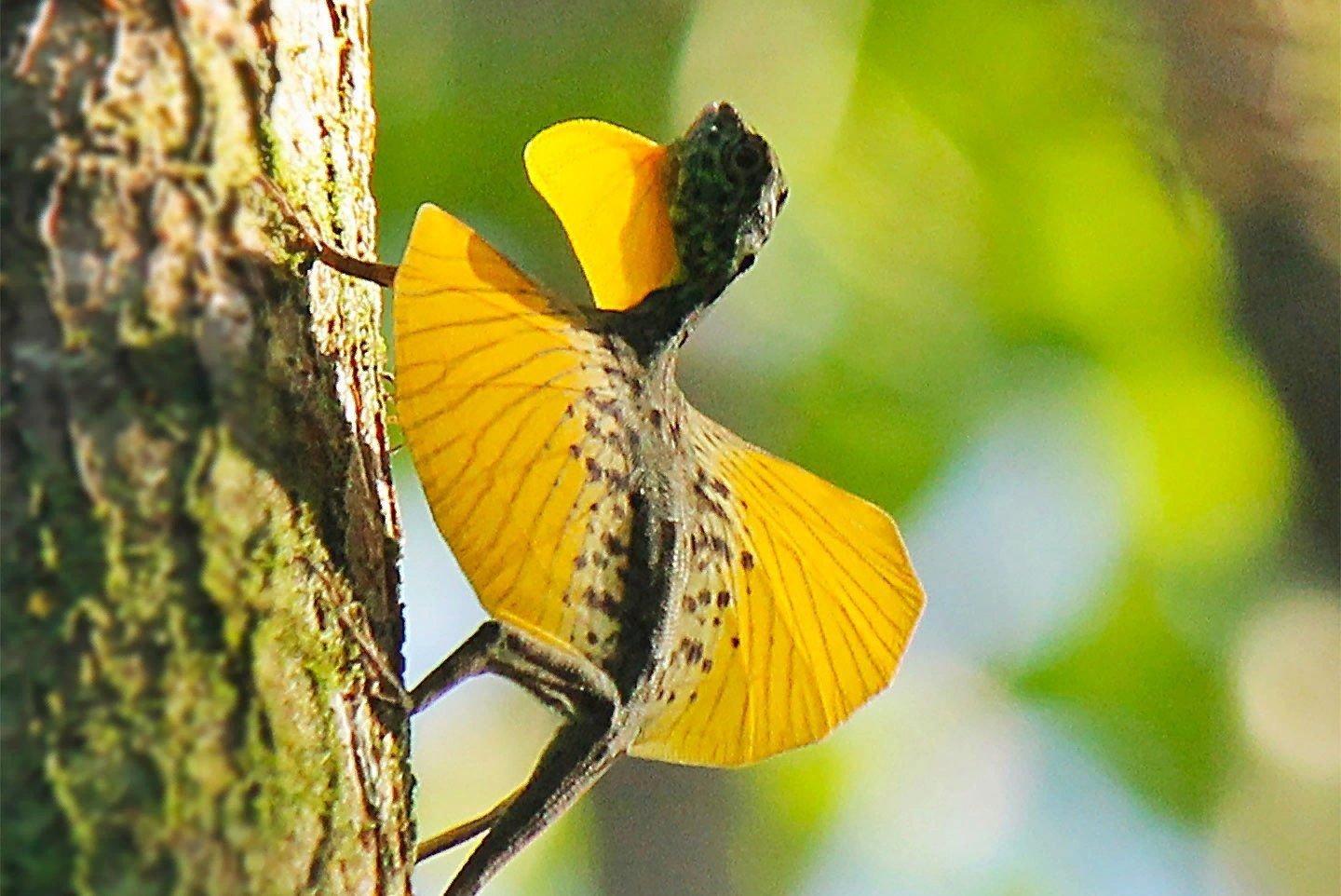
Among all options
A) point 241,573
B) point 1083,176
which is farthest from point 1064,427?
point 241,573

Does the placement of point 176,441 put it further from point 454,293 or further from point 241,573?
point 454,293

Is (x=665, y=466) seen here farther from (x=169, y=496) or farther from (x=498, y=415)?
(x=169, y=496)

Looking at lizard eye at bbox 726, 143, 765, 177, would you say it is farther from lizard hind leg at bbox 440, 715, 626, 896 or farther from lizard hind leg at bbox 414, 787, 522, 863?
lizard hind leg at bbox 414, 787, 522, 863

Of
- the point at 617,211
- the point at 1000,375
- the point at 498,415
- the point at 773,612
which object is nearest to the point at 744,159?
the point at 617,211

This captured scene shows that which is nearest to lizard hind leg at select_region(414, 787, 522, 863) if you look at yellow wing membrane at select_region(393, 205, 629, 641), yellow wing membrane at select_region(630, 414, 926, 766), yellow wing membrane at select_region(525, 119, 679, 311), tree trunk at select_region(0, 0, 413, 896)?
yellow wing membrane at select_region(630, 414, 926, 766)

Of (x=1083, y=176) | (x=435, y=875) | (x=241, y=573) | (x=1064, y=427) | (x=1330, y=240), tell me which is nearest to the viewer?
(x=241, y=573)

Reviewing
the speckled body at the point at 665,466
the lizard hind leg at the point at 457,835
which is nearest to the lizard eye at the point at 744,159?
the speckled body at the point at 665,466
